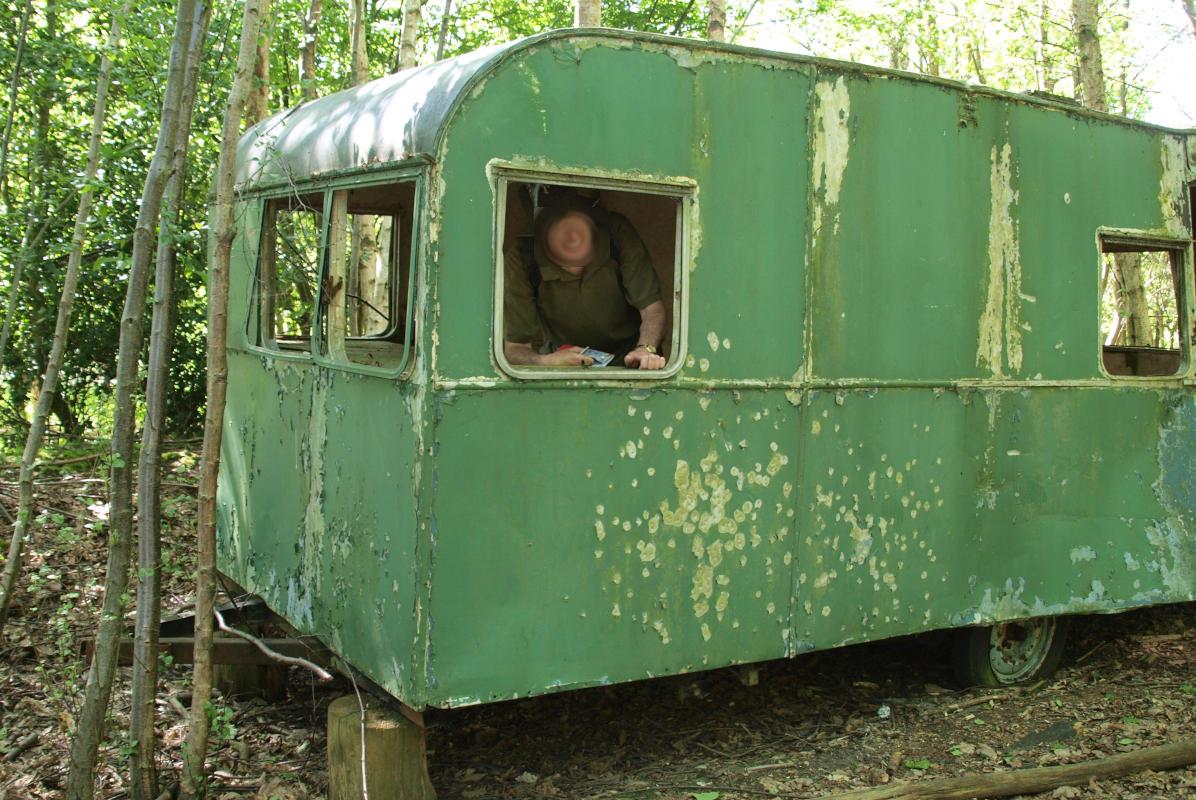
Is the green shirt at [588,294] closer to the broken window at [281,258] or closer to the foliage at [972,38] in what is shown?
the broken window at [281,258]

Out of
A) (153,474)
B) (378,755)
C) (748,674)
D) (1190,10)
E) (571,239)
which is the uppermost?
(1190,10)

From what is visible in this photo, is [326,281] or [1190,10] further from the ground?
[1190,10]

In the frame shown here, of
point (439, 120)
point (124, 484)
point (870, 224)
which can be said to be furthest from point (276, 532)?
point (870, 224)

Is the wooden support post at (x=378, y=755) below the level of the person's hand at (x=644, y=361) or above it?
below

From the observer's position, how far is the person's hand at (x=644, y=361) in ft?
14.6

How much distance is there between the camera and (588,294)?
16.6ft

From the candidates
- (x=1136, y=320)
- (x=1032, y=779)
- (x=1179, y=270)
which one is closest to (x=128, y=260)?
(x=1032, y=779)

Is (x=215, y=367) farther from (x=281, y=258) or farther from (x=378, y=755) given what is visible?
(x=281, y=258)

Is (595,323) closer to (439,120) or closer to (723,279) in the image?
(723,279)

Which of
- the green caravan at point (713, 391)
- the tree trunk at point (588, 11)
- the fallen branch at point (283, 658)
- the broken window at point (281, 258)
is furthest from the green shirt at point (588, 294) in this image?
the tree trunk at point (588, 11)

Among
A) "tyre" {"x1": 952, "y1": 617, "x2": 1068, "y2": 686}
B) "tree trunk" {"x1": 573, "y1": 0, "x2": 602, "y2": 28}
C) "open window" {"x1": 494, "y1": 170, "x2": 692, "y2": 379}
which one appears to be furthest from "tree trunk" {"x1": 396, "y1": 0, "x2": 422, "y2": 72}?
"tyre" {"x1": 952, "y1": 617, "x2": 1068, "y2": 686}

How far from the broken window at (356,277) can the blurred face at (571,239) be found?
24.2 inches

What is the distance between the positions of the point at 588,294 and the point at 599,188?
916mm

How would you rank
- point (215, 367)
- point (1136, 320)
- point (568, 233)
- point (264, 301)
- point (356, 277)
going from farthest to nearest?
point (1136, 320)
point (356, 277)
point (264, 301)
point (568, 233)
point (215, 367)
